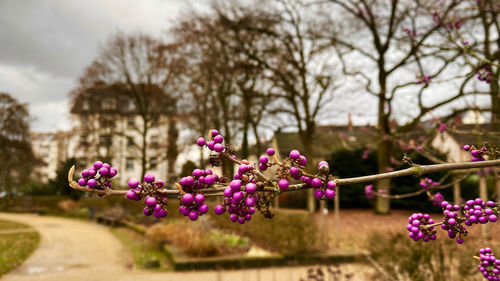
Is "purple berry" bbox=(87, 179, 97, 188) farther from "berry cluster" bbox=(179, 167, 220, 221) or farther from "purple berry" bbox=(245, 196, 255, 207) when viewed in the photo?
"purple berry" bbox=(245, 196, 255, 207)

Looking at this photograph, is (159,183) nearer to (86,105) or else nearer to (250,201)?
(250,201)

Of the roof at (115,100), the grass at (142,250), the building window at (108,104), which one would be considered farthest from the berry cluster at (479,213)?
the building window at (108,104)

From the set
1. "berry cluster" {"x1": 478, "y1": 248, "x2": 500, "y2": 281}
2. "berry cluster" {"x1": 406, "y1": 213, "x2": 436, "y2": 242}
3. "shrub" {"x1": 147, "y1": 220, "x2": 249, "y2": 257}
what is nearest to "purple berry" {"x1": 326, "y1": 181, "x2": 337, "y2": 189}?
"berry cluster" {"x1": 406, "y1": 213, "x2": 436, "y2": 242}

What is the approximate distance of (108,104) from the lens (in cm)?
2242

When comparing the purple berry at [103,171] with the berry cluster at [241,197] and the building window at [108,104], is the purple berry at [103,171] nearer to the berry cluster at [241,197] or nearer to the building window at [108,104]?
the berry cluster at [241,197]

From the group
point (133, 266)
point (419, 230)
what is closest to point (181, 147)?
point (133, 266)

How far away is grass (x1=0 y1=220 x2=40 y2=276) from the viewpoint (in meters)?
8.13

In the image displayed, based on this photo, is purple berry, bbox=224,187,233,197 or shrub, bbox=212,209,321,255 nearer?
purple berry, bbox=224,187,233,197

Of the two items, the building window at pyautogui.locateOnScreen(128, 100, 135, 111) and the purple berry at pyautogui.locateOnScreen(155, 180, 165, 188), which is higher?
the building window at pyautogui.locateOnScreen(128, 100, 135, 111)

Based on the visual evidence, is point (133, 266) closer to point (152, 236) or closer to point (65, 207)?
point (152, 236)

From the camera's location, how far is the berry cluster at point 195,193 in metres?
0.83

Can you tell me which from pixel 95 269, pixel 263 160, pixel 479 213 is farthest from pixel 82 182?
pixel 95 269

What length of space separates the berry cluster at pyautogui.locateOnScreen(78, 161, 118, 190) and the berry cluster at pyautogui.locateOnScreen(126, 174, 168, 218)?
0.09 metres

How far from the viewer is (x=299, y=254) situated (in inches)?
362
